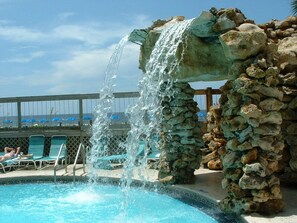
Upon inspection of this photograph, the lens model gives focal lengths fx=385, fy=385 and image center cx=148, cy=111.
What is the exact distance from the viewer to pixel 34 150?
12602mm

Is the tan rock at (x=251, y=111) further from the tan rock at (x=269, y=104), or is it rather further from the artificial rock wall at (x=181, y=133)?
the artificial rock wall at (x=181, y=133)

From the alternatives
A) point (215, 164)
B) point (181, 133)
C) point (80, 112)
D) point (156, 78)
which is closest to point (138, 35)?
point (156, 78)

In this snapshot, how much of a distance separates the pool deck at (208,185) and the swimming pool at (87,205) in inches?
16.7

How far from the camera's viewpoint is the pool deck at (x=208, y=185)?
5.74m

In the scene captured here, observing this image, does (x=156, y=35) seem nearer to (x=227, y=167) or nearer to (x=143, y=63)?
(x=143, y=63)

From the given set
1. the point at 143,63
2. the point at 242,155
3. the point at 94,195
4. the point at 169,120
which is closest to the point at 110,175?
the point at 94,195

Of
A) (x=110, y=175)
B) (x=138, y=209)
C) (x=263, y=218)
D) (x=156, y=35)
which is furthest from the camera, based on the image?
(x=110, y=175)

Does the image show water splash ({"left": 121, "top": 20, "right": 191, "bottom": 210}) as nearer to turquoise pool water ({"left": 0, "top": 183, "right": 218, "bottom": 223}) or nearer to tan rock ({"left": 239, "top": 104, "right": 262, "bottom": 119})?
turquoise pool water ({"left": 0, "top": 183, "right": 218, "bottom": 223})

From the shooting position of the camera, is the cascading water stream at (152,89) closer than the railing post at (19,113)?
Yes

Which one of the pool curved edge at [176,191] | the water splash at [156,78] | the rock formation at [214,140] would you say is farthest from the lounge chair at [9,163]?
the rock formation at [214,140]

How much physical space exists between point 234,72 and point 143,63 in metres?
3.17

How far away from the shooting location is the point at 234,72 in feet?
20.9

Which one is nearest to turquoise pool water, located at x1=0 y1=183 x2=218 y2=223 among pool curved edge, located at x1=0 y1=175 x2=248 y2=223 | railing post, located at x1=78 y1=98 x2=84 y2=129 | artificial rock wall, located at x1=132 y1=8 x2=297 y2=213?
pool curved edge, located at x1=0 y1=175 x2=248 y2=223

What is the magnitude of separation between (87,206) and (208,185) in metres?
2.67
